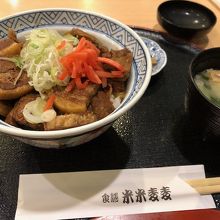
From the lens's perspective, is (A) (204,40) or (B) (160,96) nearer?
(B) (160,96)

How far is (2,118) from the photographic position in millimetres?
1102

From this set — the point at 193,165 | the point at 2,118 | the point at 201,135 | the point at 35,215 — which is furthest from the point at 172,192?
the point at 2,118

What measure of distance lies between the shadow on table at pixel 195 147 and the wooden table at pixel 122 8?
90 cm

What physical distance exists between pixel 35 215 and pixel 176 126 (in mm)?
740

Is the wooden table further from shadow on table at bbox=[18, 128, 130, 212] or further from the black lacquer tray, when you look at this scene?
shadow on table at bbox=[18, 128, 130, 212]

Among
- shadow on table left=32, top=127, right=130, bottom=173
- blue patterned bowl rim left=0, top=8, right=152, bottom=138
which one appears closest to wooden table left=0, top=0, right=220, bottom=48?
blue patterned bowl rim left=0, top=8, right=152, bottom=138

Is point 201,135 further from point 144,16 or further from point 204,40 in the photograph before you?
point 144,16

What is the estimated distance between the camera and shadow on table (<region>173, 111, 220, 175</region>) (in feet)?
3.94

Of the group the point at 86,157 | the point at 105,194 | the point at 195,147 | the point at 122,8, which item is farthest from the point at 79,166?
the point at 122,8

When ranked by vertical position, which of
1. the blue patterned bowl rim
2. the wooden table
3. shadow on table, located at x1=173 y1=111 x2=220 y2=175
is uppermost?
the blue patterned bowl rim

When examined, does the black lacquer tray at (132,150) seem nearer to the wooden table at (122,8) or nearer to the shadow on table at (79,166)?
the shadow on table at (79,166)

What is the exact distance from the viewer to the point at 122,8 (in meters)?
2.28

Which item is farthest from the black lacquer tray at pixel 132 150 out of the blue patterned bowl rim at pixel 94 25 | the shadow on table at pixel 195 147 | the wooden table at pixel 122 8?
the wooden table at pixel 122 8

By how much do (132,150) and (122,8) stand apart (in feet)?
4.70
